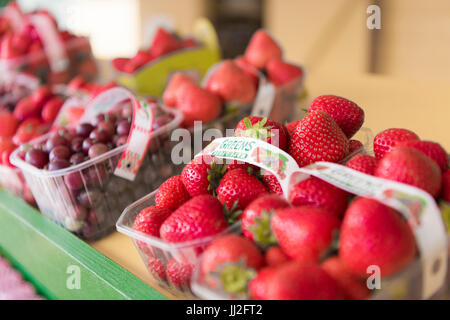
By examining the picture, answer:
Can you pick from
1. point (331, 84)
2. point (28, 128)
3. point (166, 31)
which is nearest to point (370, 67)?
point (331, 84)

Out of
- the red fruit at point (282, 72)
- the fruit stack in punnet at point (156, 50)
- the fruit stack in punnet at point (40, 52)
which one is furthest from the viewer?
the fruit stack in punnet at point (40, 52)

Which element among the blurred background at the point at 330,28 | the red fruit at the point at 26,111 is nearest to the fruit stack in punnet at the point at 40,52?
the blurred background at the point at 330,28

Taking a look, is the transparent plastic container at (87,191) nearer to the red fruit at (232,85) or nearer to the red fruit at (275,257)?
the red fruit at (232,85)

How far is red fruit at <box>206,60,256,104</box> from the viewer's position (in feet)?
4.06

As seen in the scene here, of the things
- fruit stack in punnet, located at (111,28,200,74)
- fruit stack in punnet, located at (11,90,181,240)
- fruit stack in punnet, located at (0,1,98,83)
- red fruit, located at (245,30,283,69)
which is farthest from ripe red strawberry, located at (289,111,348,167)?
fruit stack in punnet, located at (0,1,98,83)

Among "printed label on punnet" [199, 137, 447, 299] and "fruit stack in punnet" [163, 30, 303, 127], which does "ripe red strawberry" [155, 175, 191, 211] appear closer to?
"printed label on punnet" [199, 137, 447, 299]

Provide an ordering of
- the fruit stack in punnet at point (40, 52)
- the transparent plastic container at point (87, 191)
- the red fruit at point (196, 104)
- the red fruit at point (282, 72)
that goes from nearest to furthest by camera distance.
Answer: the transparent plastic container at point (87, 191), the red fruit at point (196, 104), the red fruit at point (282, 72), the fruit stack in punnet at point (40, 52)

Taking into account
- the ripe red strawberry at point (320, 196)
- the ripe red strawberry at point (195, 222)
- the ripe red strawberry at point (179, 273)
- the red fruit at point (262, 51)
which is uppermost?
the red fruit at point (262, 51)

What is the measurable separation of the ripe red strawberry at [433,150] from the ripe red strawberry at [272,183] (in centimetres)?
20

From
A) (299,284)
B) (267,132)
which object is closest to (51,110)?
(267,132)

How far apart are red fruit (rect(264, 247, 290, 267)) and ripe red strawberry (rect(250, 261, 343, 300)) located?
26 millimetres

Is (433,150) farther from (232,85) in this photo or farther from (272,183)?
(232,85)

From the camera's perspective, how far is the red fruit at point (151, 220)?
2.25 ft

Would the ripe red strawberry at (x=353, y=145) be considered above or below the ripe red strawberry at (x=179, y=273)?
above
